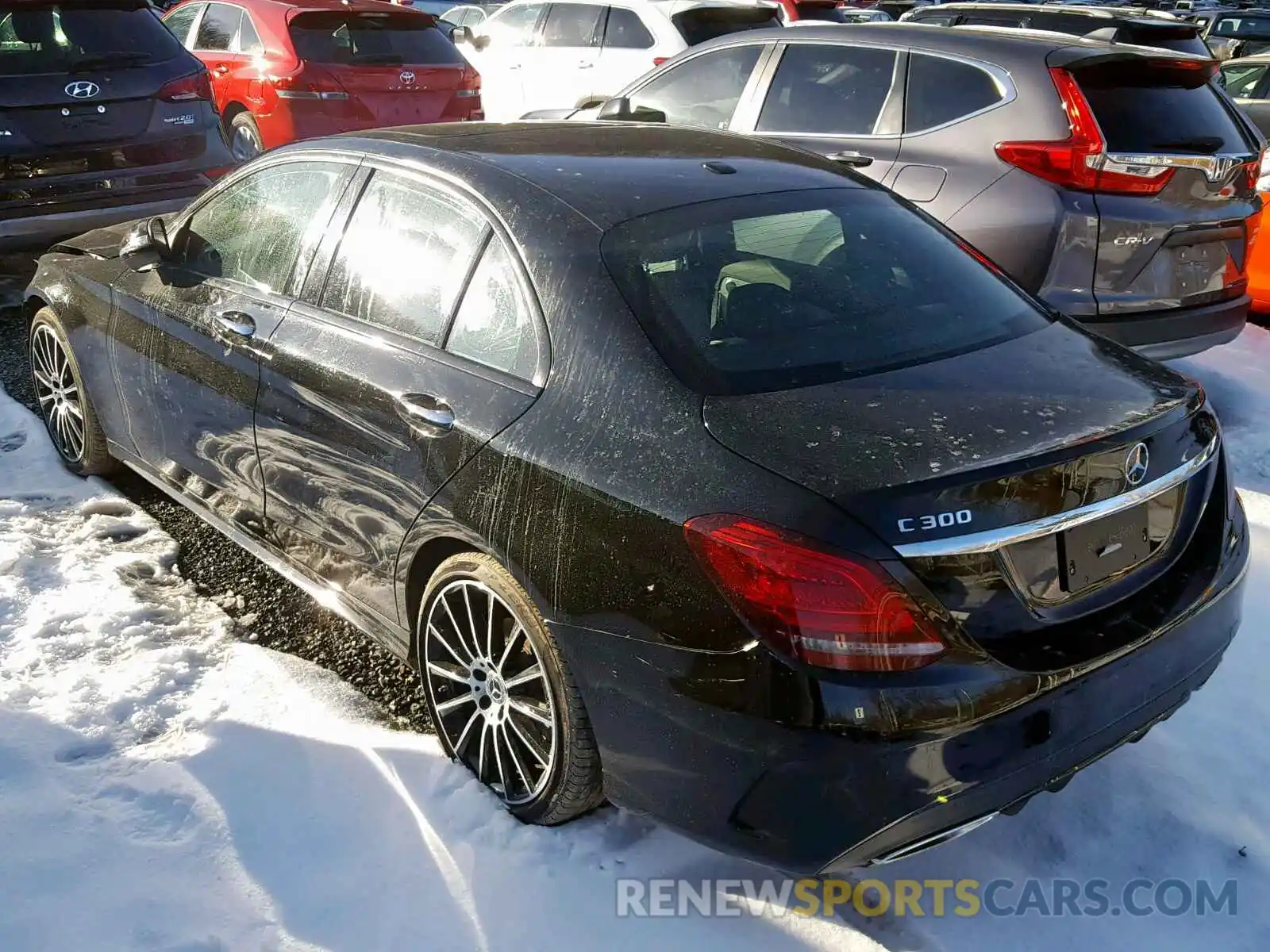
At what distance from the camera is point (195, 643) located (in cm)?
359

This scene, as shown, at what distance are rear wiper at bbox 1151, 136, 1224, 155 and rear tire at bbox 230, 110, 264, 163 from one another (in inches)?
280

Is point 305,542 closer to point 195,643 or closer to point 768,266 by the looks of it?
point 195,643

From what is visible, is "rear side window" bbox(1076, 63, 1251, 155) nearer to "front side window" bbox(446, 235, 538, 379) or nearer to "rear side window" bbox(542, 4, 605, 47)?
"front side window" bbox(446, 235, 538, 379)

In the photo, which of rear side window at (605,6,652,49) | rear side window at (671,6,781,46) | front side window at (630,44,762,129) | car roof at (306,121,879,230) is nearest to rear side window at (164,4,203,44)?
rear side window at (605,6,652,49)

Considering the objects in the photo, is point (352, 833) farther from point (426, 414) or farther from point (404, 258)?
point (404, 258)

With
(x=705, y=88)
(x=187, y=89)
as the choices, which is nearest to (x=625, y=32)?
(x=705, y=88)

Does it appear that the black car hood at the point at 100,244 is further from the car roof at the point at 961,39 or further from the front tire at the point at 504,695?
the car roof at the point at 961,39

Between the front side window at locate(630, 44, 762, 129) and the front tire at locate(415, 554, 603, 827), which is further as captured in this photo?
the front side window at locate(630, 44, 762, 129)

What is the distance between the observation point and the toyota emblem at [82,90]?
21.0ft

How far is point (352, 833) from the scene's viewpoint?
110 inches

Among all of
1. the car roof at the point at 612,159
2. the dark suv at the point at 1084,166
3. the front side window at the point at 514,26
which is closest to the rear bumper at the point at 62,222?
the car roof at the point at 612,159

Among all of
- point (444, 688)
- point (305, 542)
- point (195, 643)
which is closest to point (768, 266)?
point (444, 688)

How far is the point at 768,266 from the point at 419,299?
0.89 meters

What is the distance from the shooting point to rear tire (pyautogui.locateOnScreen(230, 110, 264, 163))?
975 centimetres
